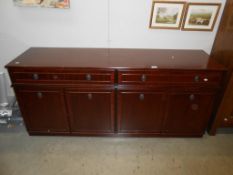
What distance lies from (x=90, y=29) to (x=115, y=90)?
77 cm

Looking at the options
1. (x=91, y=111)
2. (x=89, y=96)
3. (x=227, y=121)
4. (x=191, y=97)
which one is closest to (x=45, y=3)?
(x=89, y=96)

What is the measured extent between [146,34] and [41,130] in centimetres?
155

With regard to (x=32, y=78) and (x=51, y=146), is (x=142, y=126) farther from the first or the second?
(x=32, y=78)

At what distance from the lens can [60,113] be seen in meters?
1.69

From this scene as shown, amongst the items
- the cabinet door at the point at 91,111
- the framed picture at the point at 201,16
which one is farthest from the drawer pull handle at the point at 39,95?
the framed picture at the point at 201,16

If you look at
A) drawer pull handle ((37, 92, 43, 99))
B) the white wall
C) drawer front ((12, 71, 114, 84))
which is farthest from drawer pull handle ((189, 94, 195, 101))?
drawer pull handle ((37, 92, 43, 99))

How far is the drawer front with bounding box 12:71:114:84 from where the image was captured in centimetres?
149

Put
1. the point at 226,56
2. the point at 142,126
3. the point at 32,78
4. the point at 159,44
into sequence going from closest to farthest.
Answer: the point at 32,78
the point at 226,56
the point at 142,126
the point at 159,44

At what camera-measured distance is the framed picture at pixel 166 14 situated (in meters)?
1.73

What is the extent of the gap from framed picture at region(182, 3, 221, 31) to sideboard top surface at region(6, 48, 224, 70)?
10.4 inches

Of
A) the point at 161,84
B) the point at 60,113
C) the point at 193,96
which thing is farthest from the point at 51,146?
the point at 193,96

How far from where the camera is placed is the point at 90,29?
6.09 ft

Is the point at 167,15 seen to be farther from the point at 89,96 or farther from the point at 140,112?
the point at 89,96

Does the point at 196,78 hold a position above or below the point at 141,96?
above
